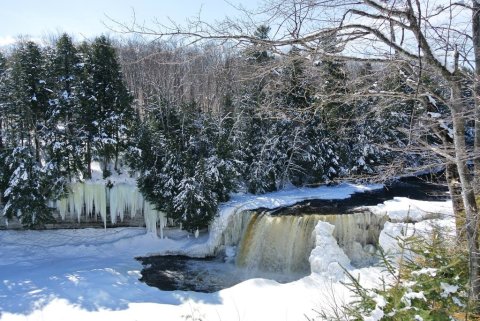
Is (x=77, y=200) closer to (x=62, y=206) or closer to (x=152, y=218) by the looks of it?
(x=62, y=206)

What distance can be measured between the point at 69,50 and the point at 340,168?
49.4 ft

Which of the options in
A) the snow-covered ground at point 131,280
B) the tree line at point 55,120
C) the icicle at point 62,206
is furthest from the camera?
the icicle at point 62,206

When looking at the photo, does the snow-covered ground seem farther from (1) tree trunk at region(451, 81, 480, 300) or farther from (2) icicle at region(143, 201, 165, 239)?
(1) tree trunk at region(451, 81, 480, 300)

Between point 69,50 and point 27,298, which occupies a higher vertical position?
point 69,50

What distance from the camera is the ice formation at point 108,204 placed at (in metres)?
16.4

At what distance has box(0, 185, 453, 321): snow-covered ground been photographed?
8871 mm

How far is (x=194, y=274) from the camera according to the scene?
43.7ft

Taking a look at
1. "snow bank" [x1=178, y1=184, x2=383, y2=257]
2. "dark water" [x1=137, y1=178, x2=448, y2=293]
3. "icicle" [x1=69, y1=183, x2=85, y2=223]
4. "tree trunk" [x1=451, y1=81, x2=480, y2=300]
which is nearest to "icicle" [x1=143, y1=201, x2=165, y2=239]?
A: "dark water" [x1=137, y1=178, x2=448, y2=293]

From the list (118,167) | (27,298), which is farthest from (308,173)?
(27,298)

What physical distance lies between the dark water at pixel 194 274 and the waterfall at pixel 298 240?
0.40 meters

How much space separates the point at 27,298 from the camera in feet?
34.7

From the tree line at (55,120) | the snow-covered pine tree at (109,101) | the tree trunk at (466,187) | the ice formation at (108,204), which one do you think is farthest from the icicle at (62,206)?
the tree trunk at (466,187)

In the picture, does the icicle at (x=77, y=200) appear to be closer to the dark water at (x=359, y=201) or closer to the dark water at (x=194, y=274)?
the dark water at (x=194, y=274)

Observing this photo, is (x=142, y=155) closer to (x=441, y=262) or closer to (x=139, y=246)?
(x=139, y=246)
